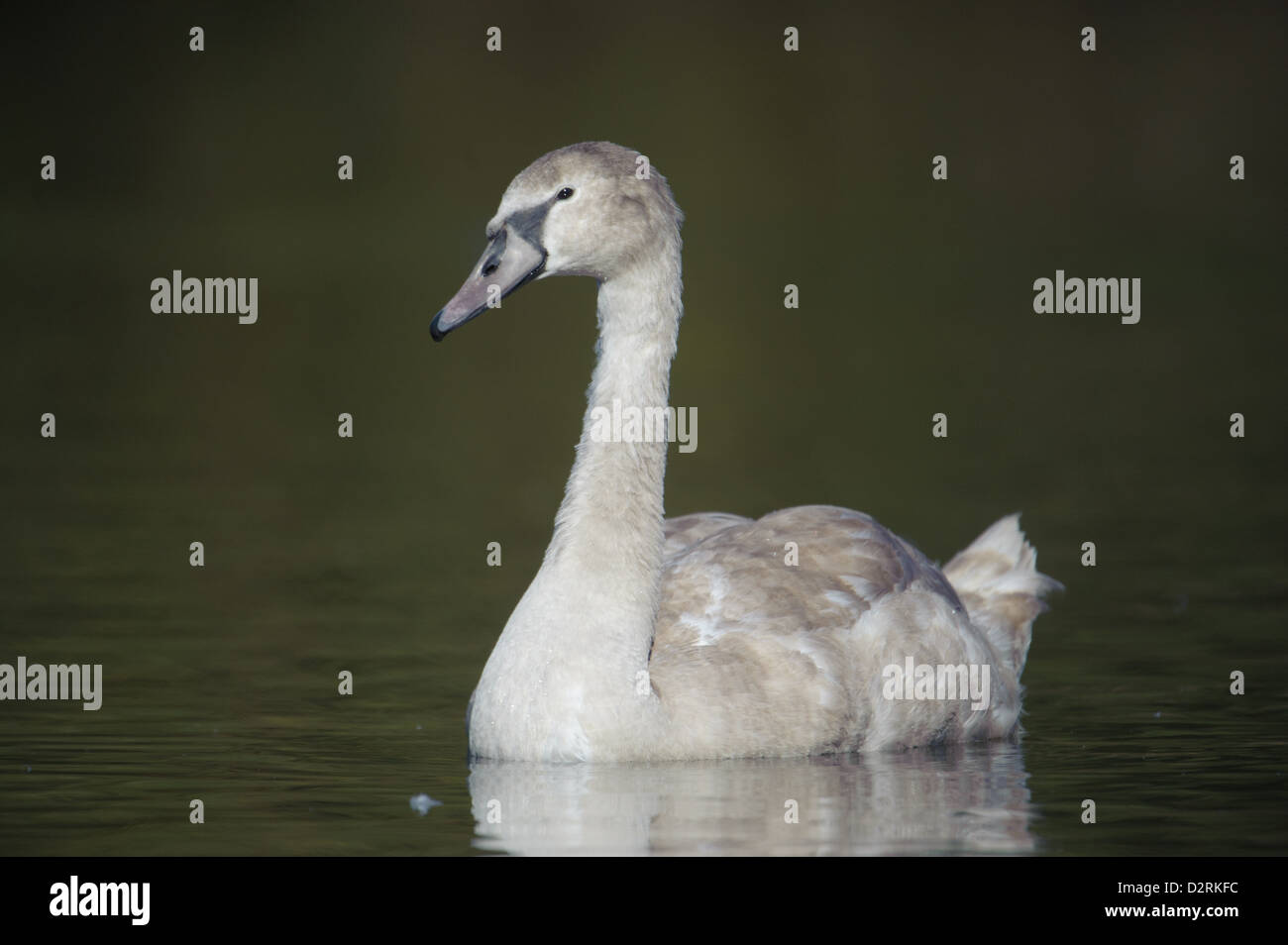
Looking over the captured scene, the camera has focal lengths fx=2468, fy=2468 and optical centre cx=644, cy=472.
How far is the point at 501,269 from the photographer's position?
12.0m

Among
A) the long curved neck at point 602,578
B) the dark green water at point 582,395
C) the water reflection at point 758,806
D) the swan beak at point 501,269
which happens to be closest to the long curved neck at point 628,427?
the long curved neck at point 602,578

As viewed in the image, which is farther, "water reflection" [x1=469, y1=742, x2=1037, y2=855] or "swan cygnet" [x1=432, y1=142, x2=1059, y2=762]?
"swan cygnet" [x1=432, y1=142, x2=1059, y2=762]

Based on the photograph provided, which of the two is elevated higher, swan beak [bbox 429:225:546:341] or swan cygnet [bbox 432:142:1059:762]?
swan beak [bbox 429:225:546:341]

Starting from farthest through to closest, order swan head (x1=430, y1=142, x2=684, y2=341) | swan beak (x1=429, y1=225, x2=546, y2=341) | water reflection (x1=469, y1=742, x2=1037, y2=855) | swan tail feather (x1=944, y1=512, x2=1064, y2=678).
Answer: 1. swan tail feather (x1=944, y1=512, x2=1064, y2=678)
2. swan head (x1=430, y1=142, x2=684, y2=341)
3. swan beak (x1=429, y1=225, x2=546, y2=341)
4. water reflection (x1=469, y1=742, x2=1037, y2=855)

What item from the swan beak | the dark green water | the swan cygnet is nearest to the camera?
the dark green water

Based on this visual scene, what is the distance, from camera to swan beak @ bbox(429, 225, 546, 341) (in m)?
11.8

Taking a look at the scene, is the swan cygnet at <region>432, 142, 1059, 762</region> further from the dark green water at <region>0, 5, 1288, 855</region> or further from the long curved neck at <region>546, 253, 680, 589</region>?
the dark green water at <region>0, 5, 1288, 855</region>

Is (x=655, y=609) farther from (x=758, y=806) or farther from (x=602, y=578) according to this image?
(x=758, y=806)

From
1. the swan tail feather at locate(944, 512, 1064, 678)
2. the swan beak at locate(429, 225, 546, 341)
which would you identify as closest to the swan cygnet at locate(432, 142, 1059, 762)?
the swan beak at locate(429, 225, 546, 341)

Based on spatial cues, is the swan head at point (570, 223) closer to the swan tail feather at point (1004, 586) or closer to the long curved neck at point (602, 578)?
the long curved neck at point (602, 578)

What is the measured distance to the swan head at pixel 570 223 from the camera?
11992mm

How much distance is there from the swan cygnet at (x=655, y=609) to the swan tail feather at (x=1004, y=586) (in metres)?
1.04

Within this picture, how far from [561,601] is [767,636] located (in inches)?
46.0

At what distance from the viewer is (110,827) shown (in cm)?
1055
